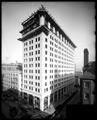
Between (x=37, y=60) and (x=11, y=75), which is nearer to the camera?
(x=37, y=60)

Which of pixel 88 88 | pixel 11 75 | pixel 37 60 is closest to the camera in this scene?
pixel 88 88

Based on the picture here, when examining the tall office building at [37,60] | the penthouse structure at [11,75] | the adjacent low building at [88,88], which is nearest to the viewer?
the adjacent low building at [88,88]

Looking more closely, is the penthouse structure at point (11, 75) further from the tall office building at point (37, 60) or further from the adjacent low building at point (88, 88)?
the adjacent low building at point (88, 88)

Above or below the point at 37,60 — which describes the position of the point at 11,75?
below

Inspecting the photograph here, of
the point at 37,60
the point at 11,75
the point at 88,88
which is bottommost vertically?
the point at 11,75

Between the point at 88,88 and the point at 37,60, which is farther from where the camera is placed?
the point at 37,60

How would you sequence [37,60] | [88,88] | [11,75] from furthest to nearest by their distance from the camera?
1. [11,75]
2. [37,60]
3. [88,88]

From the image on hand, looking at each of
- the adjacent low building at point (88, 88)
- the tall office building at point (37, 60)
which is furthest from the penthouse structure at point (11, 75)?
the adjacent low building at point (88, 88)

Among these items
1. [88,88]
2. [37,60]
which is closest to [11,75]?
[37,60]

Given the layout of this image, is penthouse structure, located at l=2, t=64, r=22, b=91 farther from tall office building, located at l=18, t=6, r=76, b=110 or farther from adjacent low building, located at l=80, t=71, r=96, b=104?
adjacent low building, located at l=80, t=71, r=96, b=104

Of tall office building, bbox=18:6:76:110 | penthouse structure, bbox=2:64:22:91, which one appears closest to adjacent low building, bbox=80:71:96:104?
tall office building, bbox=18:6:76:110

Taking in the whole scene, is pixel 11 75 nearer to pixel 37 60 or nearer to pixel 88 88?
pixel 37 60
